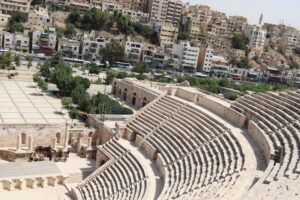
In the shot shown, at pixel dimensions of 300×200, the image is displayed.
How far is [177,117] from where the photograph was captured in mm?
28688

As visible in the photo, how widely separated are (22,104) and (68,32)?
47611 mm

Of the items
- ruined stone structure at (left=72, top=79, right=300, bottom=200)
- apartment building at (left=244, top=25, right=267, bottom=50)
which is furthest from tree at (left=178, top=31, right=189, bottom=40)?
ruined stone structure at (left=72, top=79, right=300, bottom=200)

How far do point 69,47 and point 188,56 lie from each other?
2734cm

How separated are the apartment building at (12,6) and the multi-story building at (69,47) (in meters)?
15.6

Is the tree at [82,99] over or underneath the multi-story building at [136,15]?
underneath

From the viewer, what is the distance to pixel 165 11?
11069 cm

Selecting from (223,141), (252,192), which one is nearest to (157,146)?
(223,141)

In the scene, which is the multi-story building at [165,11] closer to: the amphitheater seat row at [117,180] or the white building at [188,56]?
the white building at [188,56]

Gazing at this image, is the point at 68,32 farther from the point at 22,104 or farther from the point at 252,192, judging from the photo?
the point at 252,192

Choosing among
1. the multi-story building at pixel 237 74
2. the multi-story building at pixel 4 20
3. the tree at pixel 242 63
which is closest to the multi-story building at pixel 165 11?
the tree at pixel 242 63

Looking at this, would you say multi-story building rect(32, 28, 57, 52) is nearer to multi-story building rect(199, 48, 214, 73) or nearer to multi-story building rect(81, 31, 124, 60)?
multi-story building rect(81, 31, 124, 60)

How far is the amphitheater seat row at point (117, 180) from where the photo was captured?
21922mm

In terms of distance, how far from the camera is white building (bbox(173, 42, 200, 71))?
85.5 meters

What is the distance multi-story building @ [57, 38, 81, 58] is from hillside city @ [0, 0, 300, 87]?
0.04 m
